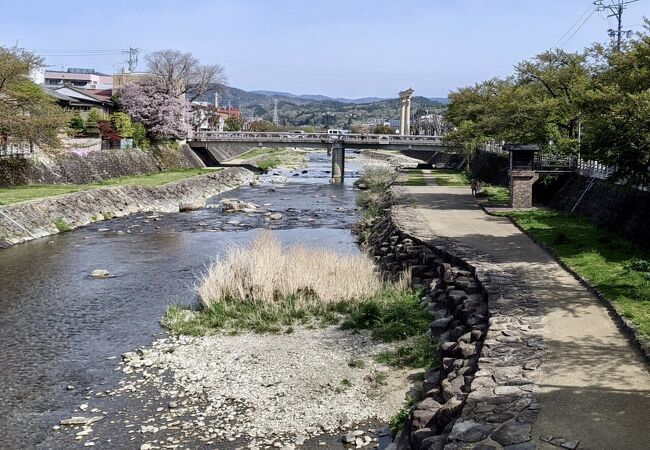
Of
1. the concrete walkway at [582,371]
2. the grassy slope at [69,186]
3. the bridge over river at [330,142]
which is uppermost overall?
the bridge over river at [330,142]

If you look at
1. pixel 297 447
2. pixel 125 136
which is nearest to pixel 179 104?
pixel 125 136

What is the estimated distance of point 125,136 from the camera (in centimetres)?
5822

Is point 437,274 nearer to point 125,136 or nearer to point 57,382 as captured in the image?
point 57,382

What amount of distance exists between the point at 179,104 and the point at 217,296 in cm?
5272

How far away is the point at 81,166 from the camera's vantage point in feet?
150

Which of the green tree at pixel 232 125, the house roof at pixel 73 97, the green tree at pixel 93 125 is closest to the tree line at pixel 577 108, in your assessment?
the green tree at pixel 93 125

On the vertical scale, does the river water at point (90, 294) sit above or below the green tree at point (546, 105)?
below

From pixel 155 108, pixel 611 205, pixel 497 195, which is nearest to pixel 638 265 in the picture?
pixel 611 205

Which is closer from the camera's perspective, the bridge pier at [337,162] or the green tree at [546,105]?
the green tree at [546,105]

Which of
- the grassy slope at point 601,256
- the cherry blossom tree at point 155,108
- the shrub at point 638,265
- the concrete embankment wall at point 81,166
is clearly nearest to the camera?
the grassy slope at point 601,256

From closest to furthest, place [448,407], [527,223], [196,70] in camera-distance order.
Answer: [448,407] → [527,223] → [196,70]

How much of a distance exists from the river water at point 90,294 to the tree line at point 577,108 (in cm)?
1089

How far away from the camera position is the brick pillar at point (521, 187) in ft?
92.6

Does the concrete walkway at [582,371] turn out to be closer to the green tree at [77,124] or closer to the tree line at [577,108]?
the tree line at [577,108]
